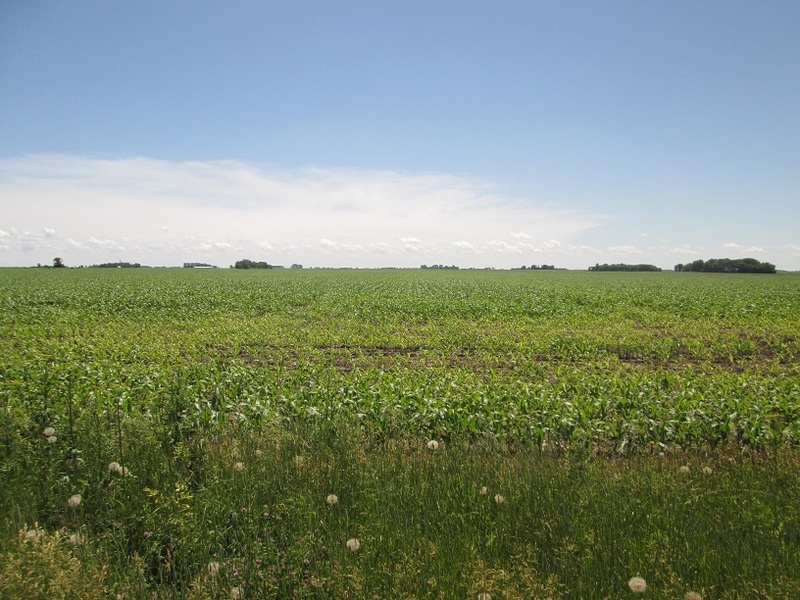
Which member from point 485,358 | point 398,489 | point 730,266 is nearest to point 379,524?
point 398,489

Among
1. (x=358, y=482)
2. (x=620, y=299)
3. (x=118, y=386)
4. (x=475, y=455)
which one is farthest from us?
(x=620, y=299)

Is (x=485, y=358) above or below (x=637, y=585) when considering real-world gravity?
below

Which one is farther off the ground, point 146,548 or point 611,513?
point 611,513

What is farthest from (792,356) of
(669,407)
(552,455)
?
(552,455)

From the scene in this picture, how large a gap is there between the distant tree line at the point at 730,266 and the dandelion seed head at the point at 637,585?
133m

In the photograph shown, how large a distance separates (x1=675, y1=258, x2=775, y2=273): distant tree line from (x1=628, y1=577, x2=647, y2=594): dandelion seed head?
13334 cm

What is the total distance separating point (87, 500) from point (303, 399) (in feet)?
13.1

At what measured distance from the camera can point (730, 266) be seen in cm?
11325

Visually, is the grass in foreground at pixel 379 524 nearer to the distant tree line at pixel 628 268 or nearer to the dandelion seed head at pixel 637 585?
the dandelion seed head at pixel 637 585

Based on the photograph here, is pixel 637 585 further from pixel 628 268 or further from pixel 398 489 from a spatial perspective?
pixel 628 268

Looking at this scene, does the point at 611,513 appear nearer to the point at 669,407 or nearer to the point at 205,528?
the point at 205,528

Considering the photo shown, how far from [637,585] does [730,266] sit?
450ft

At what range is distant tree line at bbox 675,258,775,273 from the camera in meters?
107

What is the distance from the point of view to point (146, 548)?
3344 millimetres
